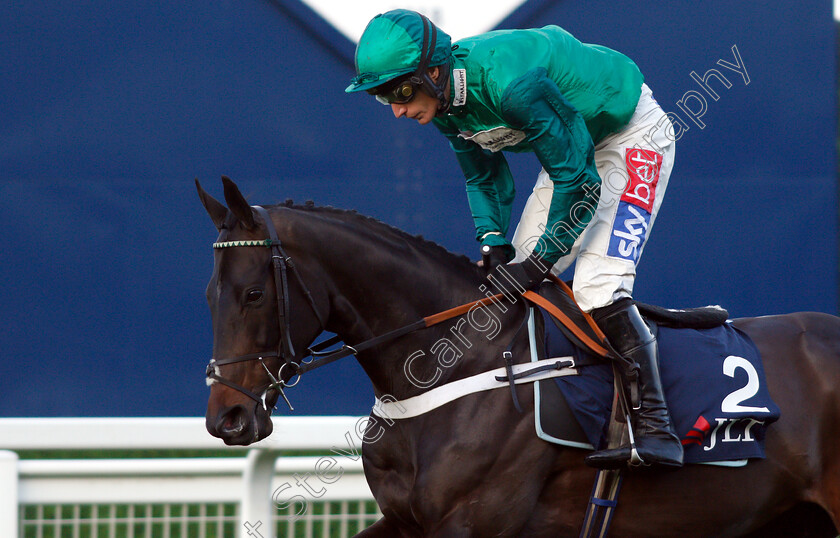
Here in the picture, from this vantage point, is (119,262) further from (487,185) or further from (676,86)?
(676,86)

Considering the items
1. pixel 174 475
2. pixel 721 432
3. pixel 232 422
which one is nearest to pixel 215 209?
pixel 232 422

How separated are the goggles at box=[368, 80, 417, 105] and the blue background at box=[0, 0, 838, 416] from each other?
2836mm

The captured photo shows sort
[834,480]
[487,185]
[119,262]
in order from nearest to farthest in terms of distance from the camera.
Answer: [834,480]
[487,185]
[119,262]

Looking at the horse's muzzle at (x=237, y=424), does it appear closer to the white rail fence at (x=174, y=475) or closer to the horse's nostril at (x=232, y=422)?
the horse's nostril at (x=232, y=422)

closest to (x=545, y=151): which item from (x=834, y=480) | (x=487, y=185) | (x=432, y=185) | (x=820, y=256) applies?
(x=487, y=185)

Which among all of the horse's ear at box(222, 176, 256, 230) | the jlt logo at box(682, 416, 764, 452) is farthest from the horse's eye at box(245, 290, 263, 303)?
the jlt logo at box(682, 416, 764, 452)

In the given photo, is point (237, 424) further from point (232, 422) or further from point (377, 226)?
point (377, 226)

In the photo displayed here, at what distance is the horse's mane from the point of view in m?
2.61

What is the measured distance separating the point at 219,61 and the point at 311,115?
0.61m

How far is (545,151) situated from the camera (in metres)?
2.51

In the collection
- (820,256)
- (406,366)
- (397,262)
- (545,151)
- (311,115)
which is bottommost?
(406,366)

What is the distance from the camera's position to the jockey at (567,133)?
8.14 ft

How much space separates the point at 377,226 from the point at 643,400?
89cm

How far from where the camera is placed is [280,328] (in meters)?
2.38
